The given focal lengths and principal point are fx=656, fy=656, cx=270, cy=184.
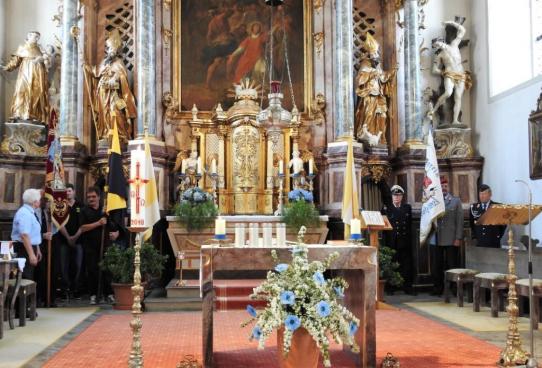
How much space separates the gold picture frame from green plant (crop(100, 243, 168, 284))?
10.7ft

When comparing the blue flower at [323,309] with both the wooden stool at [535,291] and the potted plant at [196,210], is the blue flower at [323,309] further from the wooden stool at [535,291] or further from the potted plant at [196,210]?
the potted plant at [196,210]

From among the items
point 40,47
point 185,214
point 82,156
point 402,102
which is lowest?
point 185,214

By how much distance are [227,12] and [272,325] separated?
28.7 ft

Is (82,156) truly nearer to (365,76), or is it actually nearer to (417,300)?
(365,76)

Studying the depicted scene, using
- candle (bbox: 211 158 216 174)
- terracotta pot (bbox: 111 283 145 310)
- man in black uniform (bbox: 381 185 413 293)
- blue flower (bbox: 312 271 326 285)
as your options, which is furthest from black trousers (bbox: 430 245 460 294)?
blue flower (bbox: 312 271 326 285)

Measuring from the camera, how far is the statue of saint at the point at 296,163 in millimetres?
11162

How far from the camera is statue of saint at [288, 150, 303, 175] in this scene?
1116 centimetres

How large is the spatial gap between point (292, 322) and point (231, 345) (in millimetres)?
2086

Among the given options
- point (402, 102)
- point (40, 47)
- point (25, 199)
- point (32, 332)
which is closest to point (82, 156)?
point (40, 47)

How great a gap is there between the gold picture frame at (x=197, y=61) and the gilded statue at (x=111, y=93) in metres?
0.89

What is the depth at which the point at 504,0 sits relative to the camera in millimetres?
12086

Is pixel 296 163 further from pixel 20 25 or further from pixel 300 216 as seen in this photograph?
pixel 20 25

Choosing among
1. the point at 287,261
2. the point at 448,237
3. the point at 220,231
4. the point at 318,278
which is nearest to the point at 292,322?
the point at 318,278

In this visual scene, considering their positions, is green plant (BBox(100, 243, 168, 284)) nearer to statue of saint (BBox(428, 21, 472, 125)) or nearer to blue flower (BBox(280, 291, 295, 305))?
blue flower (BBox(280, 291, 295, 305))
